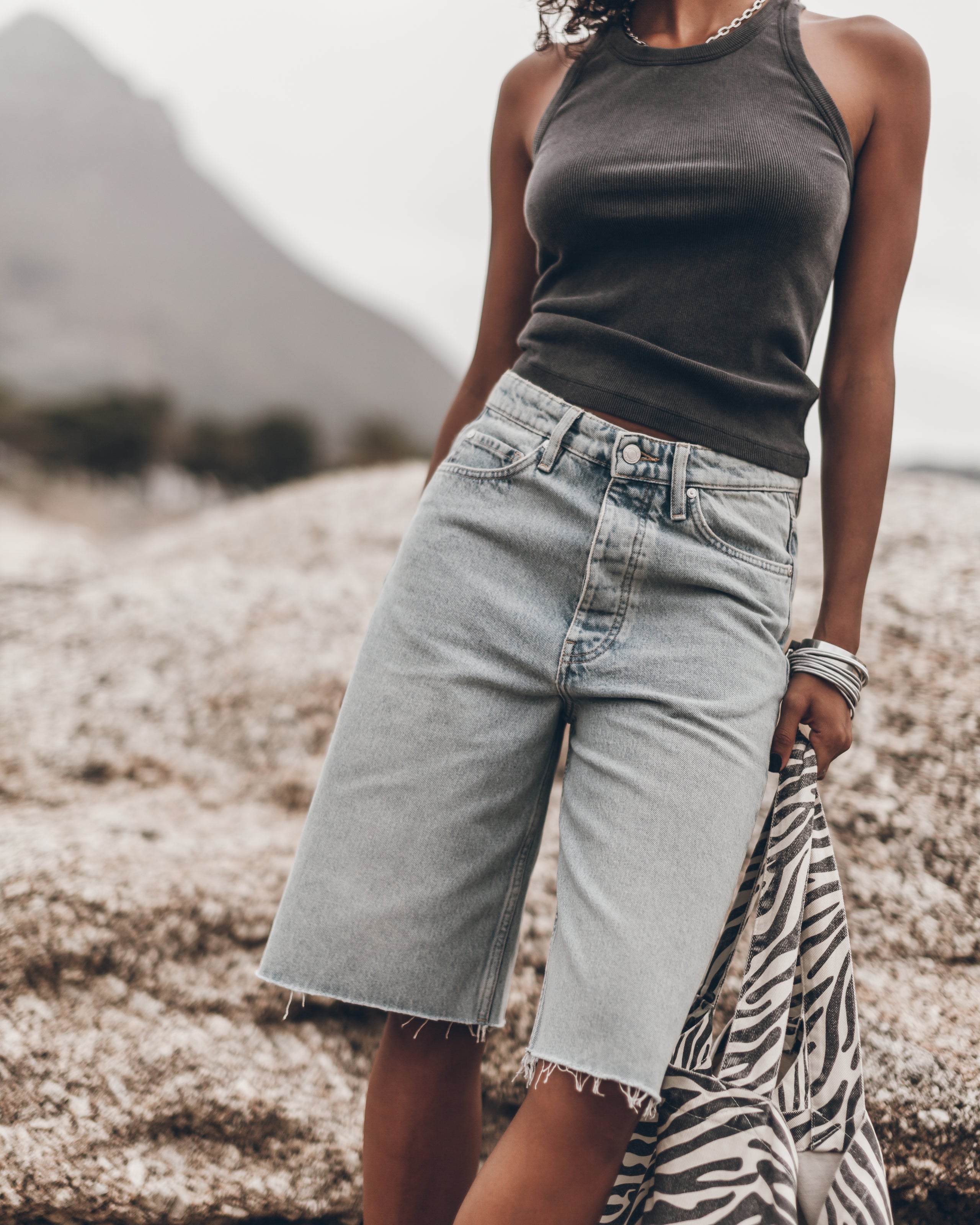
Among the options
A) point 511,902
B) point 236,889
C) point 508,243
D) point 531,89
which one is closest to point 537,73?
point 531,89

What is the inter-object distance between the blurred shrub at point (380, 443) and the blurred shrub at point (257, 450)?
2.02 m

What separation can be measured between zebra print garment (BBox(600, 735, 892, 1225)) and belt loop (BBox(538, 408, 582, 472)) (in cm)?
54

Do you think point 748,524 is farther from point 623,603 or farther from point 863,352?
point 863,352

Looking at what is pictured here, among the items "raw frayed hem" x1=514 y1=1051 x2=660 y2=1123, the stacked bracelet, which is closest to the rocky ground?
"raw frayed hem" x1=514 y1=1051 x2=660 y2=1123

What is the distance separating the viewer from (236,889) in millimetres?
1878

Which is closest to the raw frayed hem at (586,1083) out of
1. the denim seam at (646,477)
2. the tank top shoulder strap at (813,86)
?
the denim seam at (646,477)

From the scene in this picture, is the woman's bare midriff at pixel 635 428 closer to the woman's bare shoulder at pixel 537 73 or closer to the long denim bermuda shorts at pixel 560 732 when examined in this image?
the long denim bermuda shorts at pixel 560 732

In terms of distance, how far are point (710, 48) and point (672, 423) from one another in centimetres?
56

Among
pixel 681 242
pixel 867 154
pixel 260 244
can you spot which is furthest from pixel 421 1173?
pixel 260 244

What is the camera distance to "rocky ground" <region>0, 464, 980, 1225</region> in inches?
59.2

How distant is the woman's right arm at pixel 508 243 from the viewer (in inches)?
Result: 54.4

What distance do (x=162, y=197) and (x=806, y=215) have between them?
347 feet

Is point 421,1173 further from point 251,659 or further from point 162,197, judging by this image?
point 162,197

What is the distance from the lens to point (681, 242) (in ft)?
3.64
